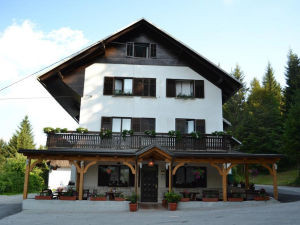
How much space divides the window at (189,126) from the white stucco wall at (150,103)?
1.05ft

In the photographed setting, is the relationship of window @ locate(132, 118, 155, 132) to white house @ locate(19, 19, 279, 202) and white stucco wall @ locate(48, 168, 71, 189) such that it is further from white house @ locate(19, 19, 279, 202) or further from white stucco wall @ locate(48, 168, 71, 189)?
white stucco wall @ locate(48, 168, 71, 189)

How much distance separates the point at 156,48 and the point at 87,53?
A: 16.7ft

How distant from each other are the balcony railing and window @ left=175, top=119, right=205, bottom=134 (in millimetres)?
1151

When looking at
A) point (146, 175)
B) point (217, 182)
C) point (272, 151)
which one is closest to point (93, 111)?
point (146, 175)

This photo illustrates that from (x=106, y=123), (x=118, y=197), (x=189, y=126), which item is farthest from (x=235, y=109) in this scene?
(x=118, y=197)

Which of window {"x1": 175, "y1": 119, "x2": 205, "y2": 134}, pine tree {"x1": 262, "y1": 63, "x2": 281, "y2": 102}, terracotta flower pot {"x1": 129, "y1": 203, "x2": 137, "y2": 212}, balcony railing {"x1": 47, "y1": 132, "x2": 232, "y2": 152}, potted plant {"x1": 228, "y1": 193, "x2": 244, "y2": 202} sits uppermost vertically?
pine tree {"x1": 262, "y1": 63, "x2": 281, "y2": 102}

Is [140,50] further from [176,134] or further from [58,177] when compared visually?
[58,177]

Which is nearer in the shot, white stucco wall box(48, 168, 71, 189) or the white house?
the white house

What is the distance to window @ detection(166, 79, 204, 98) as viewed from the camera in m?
19.5

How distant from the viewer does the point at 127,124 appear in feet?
61.3

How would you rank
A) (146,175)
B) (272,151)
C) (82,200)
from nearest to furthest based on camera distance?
(82,200), (146,175), (272,151)

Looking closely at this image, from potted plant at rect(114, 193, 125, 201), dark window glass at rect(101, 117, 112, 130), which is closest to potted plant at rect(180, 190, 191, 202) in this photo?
potted plant at rect(114, 193, 125, 201)

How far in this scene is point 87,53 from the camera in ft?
62.0

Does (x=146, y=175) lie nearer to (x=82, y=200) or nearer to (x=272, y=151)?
(x=82, y=200)
